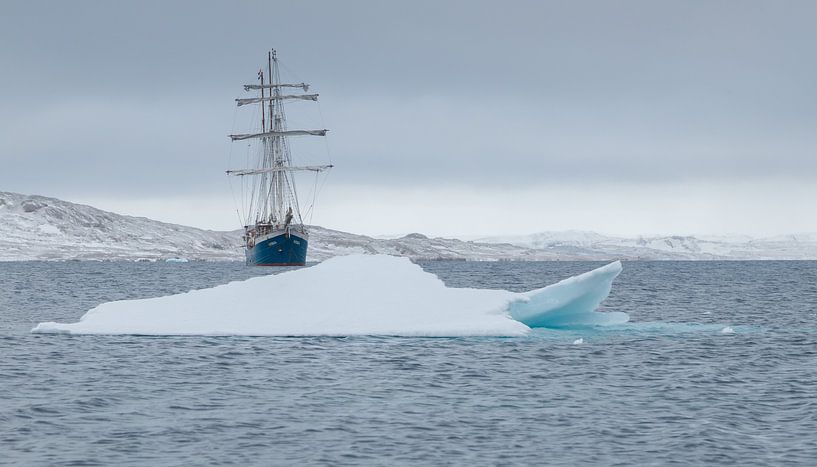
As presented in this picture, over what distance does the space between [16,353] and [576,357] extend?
1720 cm

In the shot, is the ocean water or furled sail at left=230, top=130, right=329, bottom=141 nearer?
the ocean water

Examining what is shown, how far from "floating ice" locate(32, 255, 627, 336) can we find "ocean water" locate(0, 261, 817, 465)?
85 cm

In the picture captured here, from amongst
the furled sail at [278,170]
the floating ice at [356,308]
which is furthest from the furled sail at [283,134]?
the floating ice at [356,308]

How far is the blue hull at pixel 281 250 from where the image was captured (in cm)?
14925

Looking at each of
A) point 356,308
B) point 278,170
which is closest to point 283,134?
point 278,170

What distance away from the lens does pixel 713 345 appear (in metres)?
34.5

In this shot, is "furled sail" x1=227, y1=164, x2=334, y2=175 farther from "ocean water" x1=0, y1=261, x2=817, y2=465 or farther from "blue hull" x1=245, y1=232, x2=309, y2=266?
"ocean water" x1=0, y1=261, x2=817, y2=465

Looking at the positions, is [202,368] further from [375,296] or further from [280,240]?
[280,240]

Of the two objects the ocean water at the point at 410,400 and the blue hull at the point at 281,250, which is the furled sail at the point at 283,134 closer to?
the blue hull at the point at 281,250

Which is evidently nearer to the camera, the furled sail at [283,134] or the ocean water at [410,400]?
the ocean water at [410,400]

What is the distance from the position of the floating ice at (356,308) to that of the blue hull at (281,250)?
108m

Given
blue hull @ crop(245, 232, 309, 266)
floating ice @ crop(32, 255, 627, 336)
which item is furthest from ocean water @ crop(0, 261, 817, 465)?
blue hull @ crop(245, 232, 309, 266)

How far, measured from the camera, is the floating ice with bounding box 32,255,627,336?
35.6 metres

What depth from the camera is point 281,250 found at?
150 meters
